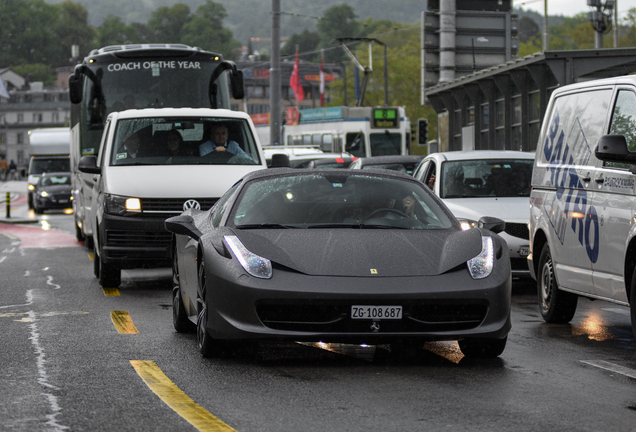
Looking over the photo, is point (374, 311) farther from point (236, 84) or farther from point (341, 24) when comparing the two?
point (341, 24)

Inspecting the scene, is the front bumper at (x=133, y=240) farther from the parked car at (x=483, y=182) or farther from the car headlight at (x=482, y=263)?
the car headlight at (x=482, y=263)

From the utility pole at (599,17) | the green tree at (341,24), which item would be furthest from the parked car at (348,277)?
the green tree at (341,24)

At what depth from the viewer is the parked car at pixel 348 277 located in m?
6.94

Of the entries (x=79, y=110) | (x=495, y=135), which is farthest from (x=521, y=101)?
(x=79, y=110)

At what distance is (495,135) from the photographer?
99.0 ft

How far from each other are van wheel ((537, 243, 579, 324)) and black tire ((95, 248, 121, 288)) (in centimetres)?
500

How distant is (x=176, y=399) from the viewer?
609 cm

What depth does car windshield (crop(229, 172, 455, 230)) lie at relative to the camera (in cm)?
779

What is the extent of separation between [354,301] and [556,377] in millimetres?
1283

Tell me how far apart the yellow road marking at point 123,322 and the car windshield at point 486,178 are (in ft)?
16.6

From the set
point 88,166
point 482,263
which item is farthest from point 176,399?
point 88,166

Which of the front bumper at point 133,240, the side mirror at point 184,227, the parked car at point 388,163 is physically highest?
the parked car at point 388,163

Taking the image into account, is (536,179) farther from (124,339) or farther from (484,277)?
(124,339)

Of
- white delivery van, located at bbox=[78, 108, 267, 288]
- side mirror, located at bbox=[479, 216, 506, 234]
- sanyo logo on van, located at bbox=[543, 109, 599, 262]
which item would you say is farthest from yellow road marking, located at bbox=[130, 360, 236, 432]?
white delivery van, located at bbox=[78, 108, 267, 288]
